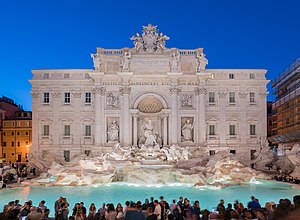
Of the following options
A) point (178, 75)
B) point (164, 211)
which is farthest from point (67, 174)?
point (178, 75)

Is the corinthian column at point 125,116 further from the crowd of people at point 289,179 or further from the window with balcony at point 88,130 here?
the crowd of people at point 289,179

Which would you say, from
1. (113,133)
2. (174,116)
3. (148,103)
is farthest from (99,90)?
(174,116)

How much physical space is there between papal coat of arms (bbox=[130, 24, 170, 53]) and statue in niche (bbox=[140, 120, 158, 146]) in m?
7.63

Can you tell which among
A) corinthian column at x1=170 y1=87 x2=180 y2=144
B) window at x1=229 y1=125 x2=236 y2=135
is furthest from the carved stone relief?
window at x1=229 y1=125 x2=236 y2=135

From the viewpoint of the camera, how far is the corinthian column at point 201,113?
30250 millimetres

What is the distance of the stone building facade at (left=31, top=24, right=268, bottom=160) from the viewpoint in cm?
3006

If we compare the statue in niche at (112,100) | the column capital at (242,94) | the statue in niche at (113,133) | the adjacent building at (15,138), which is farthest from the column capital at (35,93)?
the column capital at (242,94)

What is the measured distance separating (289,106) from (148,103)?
675 inches

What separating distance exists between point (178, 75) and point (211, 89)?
13.9 ft

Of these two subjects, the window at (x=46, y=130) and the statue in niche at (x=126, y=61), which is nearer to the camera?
the statue in niche at (x=126, y=61)

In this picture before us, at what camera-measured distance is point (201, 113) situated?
30.4 meters

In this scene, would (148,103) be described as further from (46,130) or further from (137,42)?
(46,130)

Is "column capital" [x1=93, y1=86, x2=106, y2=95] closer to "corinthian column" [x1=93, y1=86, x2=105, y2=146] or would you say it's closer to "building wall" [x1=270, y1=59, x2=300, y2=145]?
"corinthian column" [x1=93, y1=86, x2=105, y2=146]

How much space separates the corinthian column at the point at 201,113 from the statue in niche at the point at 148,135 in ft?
15.3
